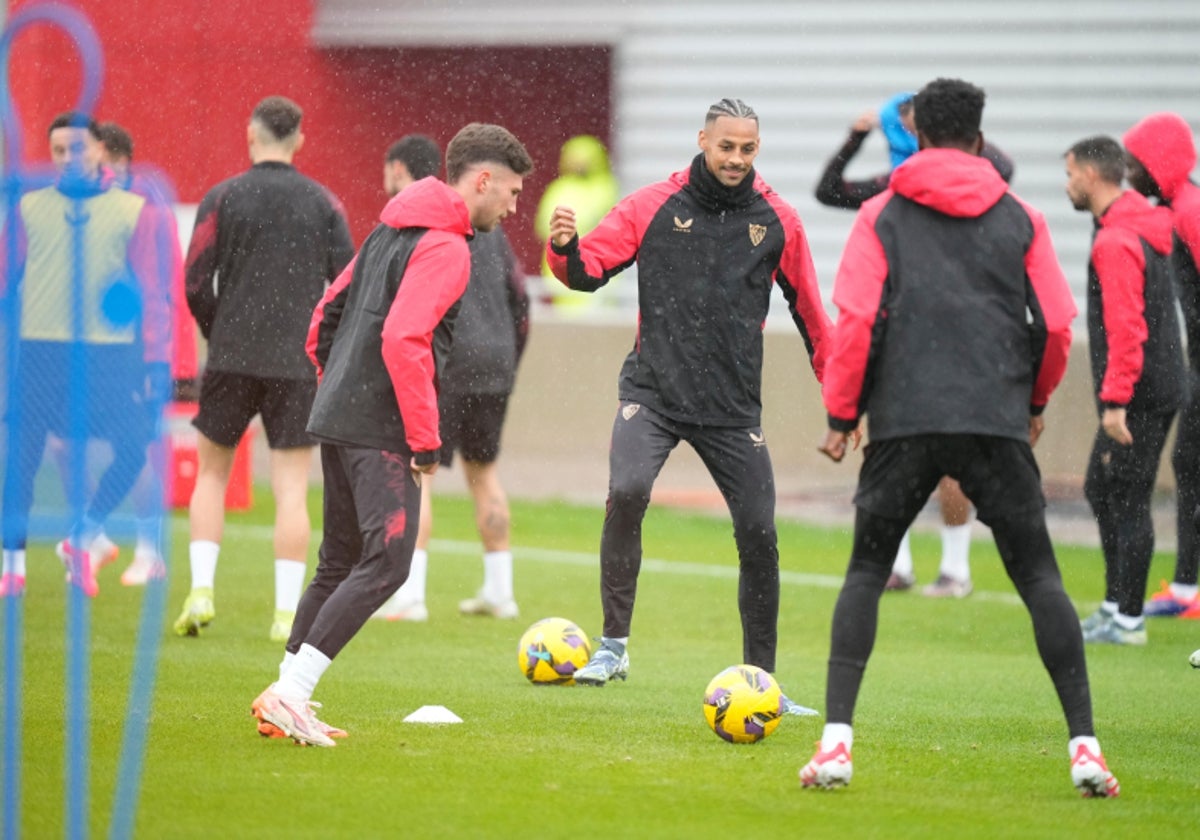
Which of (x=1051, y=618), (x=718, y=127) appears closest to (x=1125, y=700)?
(x=1051, y=618)

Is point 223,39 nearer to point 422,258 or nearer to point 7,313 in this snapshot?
point 422,258

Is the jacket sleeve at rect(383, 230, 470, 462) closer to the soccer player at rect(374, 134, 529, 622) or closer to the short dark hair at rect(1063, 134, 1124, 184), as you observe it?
the soccer player at rect(374, 134, 529, 622)

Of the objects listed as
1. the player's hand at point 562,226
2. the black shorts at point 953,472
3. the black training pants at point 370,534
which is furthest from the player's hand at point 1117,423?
the black training pants at point 370,534

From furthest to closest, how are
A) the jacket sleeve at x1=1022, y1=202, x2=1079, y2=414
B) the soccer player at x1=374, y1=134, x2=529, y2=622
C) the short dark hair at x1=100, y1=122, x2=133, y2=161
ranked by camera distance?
1. the short dark hair at x1=100, y1=122, x2=133, y2=161
2. the soccer player at x1=374, y1=134, x2=529, y2=622
3. the jacket sleeve at x1=1022, y1=202, x2=1079, y2=414

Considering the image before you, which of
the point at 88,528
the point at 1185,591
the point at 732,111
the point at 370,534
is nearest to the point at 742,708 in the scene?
the point at 370,534

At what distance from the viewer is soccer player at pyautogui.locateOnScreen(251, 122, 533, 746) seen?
6266 millimetres

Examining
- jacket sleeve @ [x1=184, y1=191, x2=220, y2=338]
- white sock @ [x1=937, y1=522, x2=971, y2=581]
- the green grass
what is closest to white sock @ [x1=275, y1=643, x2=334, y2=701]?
the green grass

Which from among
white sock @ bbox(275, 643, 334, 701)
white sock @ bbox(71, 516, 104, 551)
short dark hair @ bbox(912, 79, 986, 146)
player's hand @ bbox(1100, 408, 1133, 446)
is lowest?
white sock @ bbox(275, 643, 334, 701)

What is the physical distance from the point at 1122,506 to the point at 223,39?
49.7ft

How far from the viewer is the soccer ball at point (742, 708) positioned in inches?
262

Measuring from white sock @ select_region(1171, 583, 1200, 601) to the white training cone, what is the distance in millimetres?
5185

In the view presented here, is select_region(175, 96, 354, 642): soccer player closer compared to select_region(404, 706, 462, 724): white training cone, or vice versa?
select_region(404, 706, 462, 724): white training cone

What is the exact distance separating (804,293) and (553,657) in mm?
1878

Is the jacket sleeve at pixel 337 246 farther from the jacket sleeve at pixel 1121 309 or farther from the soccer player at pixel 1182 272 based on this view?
the soccer player at pixel 1182 272
